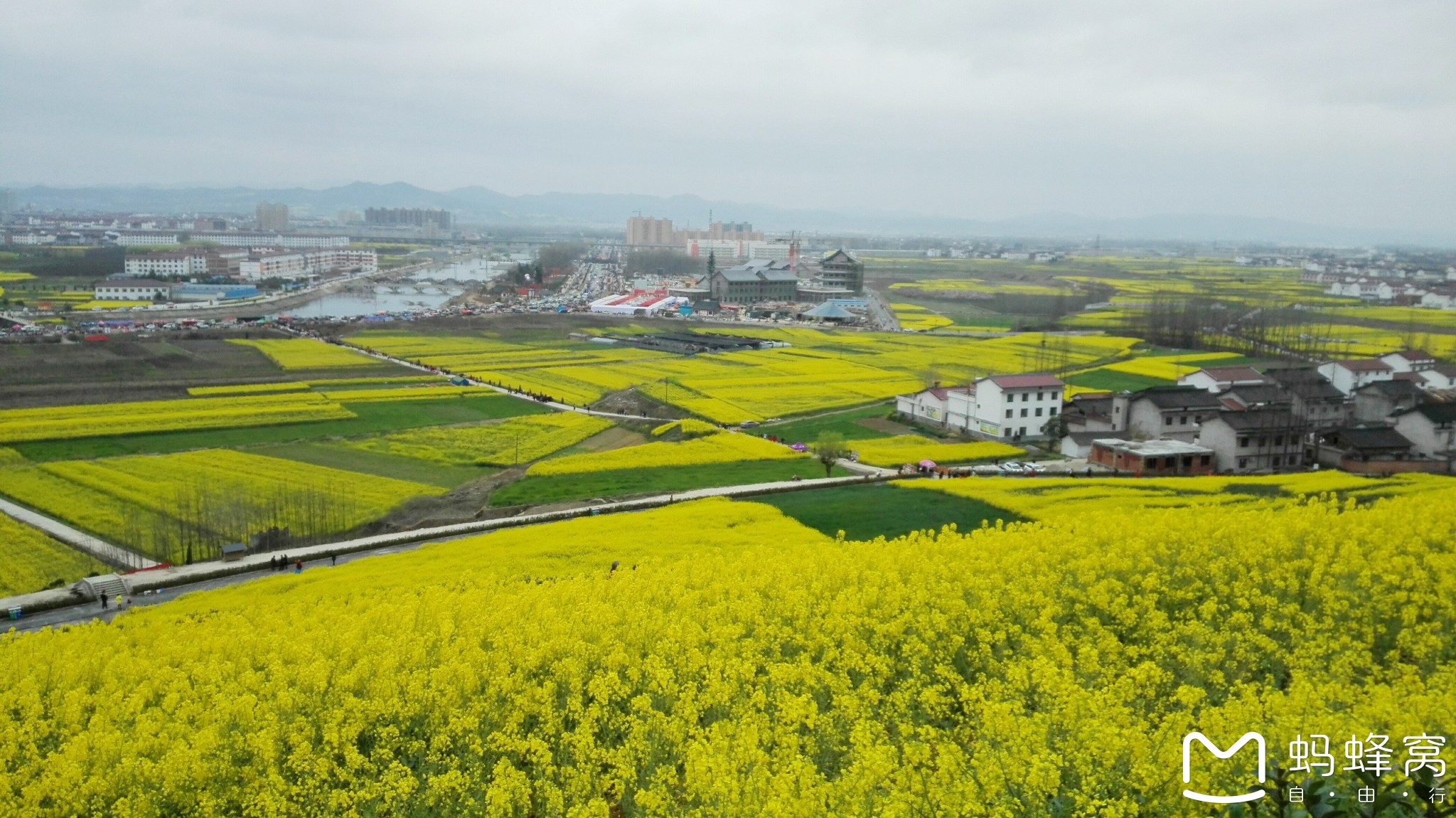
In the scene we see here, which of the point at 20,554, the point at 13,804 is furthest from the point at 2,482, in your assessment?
the point at 13,804

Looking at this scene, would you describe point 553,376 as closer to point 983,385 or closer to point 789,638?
point 983,385

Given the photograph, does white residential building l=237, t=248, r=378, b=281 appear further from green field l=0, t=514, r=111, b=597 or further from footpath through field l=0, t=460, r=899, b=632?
footpath through field l=0, t=460, r=899, b=632

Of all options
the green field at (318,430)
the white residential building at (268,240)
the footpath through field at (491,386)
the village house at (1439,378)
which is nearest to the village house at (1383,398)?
the village house at (1439,378)

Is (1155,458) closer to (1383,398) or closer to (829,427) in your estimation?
(829,427)

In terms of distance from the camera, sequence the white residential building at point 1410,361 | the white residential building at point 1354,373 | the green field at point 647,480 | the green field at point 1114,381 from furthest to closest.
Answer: the green field at point 1114,381
the white residential building at point 1410,361
the white residential building at point 1354,373
the green field at point 647,480

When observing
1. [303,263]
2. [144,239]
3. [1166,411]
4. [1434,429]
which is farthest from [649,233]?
[1434,429]

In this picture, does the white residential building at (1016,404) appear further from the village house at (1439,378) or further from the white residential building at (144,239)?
the white residential building at (144,239)
